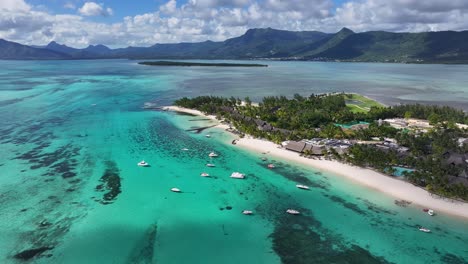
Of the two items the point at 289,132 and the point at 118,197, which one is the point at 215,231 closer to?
the point at 118,197

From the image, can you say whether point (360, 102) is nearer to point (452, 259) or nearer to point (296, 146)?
point (296, 146)

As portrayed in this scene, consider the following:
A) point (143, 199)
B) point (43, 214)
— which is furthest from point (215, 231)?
point (43, 214)

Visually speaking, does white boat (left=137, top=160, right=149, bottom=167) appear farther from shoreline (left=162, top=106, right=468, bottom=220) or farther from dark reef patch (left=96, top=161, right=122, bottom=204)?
shoreline (left=162, top=106, right=468, bottom=220)

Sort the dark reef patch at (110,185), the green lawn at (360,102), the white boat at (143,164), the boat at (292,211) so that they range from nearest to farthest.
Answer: the boat at (292,211) < the dark reef patch at (110,185) < the white boat at (143,164) < the green lawn at (360,102)

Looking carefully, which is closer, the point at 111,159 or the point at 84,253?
the point at 84,253

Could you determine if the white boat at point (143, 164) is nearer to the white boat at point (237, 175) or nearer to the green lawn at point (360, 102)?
the white boat at point (237, 175)

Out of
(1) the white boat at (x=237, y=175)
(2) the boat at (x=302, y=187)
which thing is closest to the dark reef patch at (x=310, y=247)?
(2) the boat at (x=302, y=187)

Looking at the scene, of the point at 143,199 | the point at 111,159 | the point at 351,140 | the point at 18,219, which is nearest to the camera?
the point at 18,219
